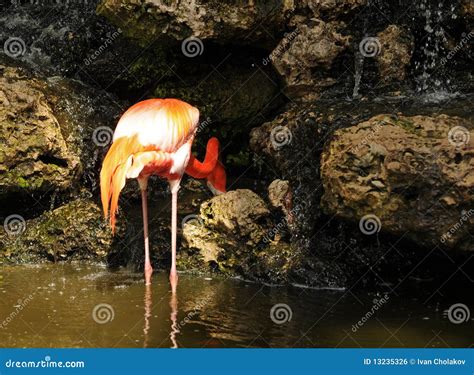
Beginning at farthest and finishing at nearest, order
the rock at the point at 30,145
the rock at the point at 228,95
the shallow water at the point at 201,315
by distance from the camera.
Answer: the rock at the point at 228,95
the rock at the point at 30,145
the shallow water at the point at 201,315

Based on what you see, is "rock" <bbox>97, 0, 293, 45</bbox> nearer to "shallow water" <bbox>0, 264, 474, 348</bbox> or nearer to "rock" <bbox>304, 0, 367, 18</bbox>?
"rock" <bbox>304, 0, 367, 18</bbox>

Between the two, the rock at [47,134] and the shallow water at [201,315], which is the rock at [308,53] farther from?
the shallow water at [201,315]

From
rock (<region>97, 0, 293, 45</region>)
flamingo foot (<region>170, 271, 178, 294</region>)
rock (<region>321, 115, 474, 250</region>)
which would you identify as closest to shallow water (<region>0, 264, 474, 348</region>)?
flamingo foot (<region>170, 271, 178, 294</region>)

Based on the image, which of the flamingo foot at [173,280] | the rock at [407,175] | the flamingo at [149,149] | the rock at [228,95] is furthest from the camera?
the rock at [228,95]

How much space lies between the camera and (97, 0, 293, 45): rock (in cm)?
634

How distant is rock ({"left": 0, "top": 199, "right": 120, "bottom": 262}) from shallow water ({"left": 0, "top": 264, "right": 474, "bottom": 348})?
0.41 meters

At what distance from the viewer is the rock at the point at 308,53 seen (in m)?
6.45

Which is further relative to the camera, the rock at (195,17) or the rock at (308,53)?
the rock at (308,53)

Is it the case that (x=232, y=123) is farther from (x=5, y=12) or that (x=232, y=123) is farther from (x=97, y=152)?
(x=5, y=12)

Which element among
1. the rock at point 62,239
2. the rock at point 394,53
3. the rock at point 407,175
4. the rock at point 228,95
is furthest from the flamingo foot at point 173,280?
the rock at point 394,53

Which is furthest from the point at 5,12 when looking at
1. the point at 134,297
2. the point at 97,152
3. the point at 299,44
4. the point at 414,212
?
the point at 414,212

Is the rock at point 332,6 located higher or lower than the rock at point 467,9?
higher

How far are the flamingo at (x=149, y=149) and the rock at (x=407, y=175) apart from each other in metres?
1.19

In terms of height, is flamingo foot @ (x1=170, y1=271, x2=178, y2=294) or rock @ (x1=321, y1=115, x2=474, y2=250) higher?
rock @ (x1=321, y1=115, x2=474, y2=250)
